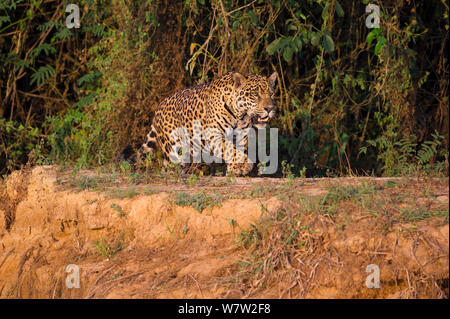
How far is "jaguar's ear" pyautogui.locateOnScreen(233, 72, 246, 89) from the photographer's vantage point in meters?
7.49

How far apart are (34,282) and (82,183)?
1.02 meters

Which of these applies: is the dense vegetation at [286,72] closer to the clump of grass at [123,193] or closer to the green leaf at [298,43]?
the green leaf at [298,43]

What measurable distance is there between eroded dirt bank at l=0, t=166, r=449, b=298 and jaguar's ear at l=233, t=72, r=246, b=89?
1.60m

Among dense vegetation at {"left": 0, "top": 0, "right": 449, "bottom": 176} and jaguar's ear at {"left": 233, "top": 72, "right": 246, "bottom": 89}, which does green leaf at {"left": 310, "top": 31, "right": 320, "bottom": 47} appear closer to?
dense vegetation at {"left": 0, "top": 0, "right": 449, "bottom": 176}

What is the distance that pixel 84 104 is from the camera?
9.13 m

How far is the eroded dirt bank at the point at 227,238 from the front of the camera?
4.69 meters

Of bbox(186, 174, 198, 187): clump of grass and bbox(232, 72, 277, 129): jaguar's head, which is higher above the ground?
bbox(232, 72, 277, 129): jaguar's head

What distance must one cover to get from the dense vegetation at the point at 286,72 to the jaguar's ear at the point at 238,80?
553 mm

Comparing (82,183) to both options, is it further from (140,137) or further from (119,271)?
(140,137)

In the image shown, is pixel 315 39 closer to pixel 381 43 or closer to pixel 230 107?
pixel 381 43

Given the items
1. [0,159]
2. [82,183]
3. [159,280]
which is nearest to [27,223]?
[82,183]

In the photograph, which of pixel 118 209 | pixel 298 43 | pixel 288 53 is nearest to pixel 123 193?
pixel 118 209

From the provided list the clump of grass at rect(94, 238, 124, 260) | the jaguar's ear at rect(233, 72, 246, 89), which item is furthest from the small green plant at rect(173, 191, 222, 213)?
the jaguar's ear at rect(233, 72, 246, 89)

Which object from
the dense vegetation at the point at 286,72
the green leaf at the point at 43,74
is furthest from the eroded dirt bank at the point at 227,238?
the green leaf at the point at 43,74
